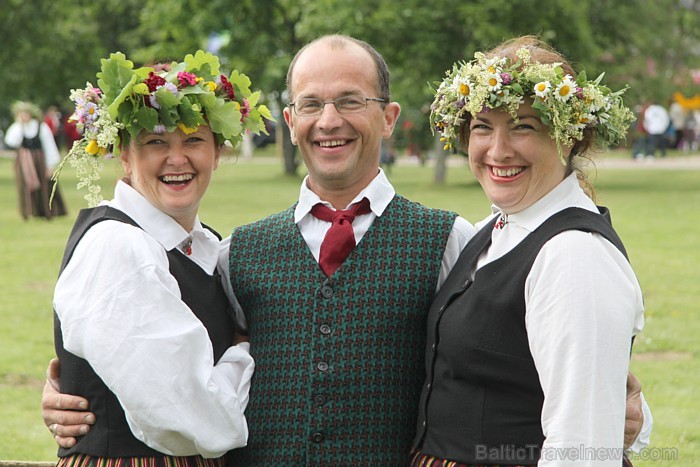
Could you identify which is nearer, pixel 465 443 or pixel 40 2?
pixel 465 443

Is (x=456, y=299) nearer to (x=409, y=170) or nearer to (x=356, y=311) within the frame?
(x=356, y=311)

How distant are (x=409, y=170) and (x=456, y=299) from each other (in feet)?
85.6

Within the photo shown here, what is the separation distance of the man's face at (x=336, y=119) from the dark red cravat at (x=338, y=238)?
9 centimetres

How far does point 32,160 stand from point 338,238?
1430 cm

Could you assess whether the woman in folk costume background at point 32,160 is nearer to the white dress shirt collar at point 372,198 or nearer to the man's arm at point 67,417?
the white dress shirt collar at point 372,198

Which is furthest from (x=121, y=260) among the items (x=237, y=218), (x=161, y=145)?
(x=237, y=218)

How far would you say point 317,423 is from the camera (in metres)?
3.08

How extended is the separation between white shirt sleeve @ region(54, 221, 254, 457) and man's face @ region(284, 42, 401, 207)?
0.70 meters

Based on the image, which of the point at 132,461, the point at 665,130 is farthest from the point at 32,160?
the point at 665,130

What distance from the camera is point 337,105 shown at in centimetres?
328

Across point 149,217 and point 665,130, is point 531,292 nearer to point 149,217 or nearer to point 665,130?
point 149,217

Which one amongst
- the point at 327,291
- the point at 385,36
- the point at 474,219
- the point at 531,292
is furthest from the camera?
the point at 385,36

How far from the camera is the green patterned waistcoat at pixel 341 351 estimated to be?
3.09m

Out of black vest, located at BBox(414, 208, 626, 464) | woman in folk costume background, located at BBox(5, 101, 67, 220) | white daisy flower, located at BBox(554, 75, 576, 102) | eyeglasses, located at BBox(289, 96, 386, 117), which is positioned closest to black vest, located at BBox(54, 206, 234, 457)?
eyeglasses, located at BBox(289, 96, 386, 117)
